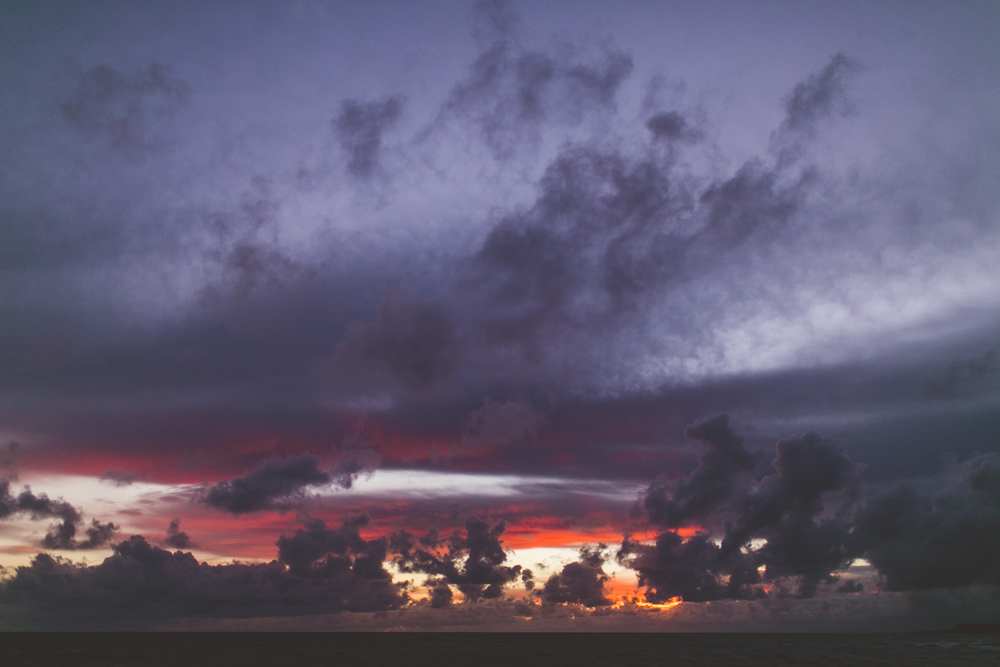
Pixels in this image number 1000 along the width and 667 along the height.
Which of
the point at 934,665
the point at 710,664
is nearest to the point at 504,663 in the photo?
the point at 710,664

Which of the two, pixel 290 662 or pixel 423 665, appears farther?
pixel 290 662

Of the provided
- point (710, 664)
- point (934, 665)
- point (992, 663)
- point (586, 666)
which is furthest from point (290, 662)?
point (992, 663)

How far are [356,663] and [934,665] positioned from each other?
508 feet

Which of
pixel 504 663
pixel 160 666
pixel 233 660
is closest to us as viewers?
pixel 160 666

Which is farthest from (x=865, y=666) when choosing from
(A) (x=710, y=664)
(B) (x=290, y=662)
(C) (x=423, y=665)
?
(B) (x=290, y=662)

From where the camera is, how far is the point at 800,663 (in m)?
174

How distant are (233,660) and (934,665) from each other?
196 m

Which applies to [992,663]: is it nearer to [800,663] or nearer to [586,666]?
[800,663]

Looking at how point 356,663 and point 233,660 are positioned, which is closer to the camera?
point 356,663

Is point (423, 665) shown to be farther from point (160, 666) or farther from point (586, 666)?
point (160, 666)

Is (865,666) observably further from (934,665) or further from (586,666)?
(586,666)

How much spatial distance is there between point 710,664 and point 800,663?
26294 millimetres

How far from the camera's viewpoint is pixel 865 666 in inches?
6521

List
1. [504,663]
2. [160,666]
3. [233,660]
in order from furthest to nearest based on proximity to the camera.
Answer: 1. [233,660]
2. [504,663]
3. [160,666]
